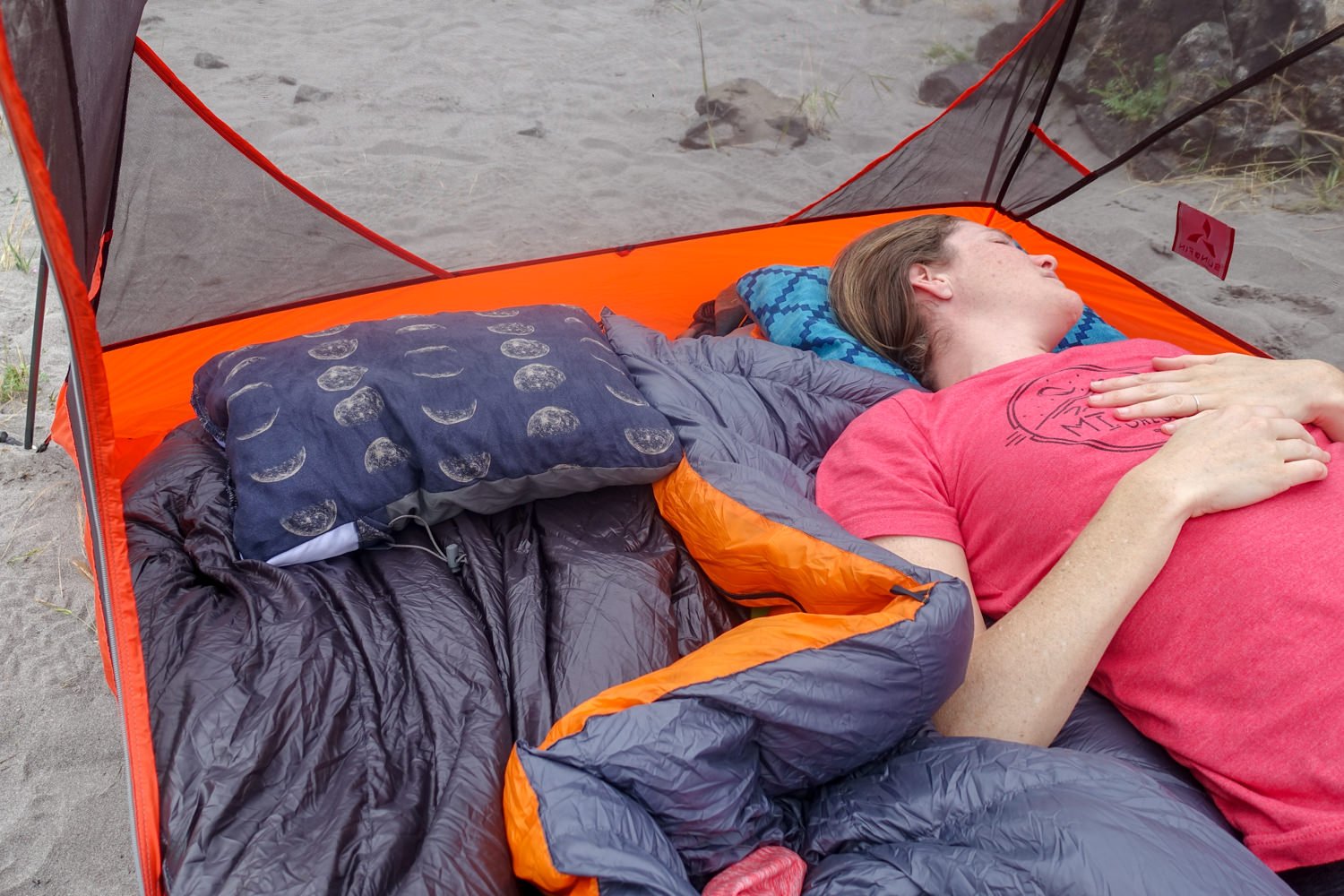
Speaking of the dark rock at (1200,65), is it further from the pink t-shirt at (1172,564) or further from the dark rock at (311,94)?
the dark rock at (311,94)

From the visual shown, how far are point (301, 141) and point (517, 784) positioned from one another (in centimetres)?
146

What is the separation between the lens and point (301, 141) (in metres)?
1.93

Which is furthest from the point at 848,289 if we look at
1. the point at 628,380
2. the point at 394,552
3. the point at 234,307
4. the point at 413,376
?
the point at 234,307

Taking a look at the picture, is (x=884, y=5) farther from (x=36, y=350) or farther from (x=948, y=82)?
(x=36, y=350)

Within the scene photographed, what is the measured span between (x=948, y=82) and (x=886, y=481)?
1.39 metres

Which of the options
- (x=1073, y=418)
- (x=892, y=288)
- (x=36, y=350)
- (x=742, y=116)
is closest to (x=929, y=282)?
(x=892, y=288)

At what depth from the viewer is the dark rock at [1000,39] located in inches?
88.8

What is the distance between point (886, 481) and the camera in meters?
1.37

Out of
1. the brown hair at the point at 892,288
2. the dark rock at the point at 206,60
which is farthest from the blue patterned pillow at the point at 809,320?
the dark rock at the point at 206,60

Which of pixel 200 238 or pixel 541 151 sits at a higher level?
pixel 541 151

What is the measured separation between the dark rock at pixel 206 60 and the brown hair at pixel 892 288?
48.5 inches

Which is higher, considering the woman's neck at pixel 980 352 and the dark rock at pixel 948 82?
the dark rock at pixel 948 82

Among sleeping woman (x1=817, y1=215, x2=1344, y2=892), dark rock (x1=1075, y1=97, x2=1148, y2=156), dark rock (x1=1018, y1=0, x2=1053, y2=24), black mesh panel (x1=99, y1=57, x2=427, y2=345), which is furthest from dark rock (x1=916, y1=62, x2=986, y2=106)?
black mesh panel (x1=99, y1=57, x2=427, y2=345)

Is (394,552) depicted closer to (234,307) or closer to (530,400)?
(530,400)
